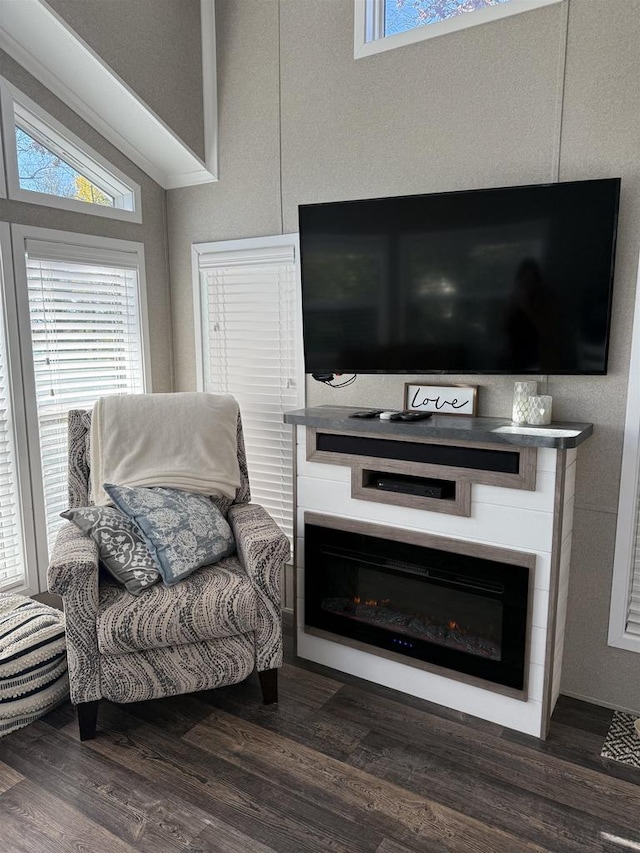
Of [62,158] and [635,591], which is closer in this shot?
[635,591]

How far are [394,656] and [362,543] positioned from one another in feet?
1.56

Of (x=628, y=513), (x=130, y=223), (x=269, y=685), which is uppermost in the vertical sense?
(x=130, y=223)

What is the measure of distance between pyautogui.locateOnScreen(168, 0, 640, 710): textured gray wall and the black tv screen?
15 cm

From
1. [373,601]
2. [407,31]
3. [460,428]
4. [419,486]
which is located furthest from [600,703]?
[407,31]

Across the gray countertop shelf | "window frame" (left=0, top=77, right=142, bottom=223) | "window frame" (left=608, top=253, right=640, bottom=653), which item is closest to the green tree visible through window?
"window frame" (left=0, top=77, right=142, bottom=223)

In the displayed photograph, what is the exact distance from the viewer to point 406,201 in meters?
2.38

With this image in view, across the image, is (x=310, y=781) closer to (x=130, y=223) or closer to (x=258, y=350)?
(x=258, y=350)

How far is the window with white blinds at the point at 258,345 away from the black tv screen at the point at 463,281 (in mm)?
398

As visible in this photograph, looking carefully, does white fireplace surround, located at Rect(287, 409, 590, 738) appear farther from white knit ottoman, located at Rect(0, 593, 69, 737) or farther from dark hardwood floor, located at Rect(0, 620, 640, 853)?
white knit ottoman, located at Rect(0, 593, 69, 737)

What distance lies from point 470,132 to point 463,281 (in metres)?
0.62

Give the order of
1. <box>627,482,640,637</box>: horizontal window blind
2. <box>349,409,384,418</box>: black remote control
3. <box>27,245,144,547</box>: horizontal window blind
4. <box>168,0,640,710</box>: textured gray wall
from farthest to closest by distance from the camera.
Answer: <box>27,245,144,547</box>: horizontal window blind → <box>349,409,384,418</box>: black remote control → <box>627,482,640,637</box>: horizontal window blind → <box>168,0,640,710</box>: textured gray wall

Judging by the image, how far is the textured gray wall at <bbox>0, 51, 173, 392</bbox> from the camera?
2697mm

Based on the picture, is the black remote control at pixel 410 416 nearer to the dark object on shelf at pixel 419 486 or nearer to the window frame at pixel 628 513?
the dark object on shelf at pixel 419 486

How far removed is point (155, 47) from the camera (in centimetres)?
282
